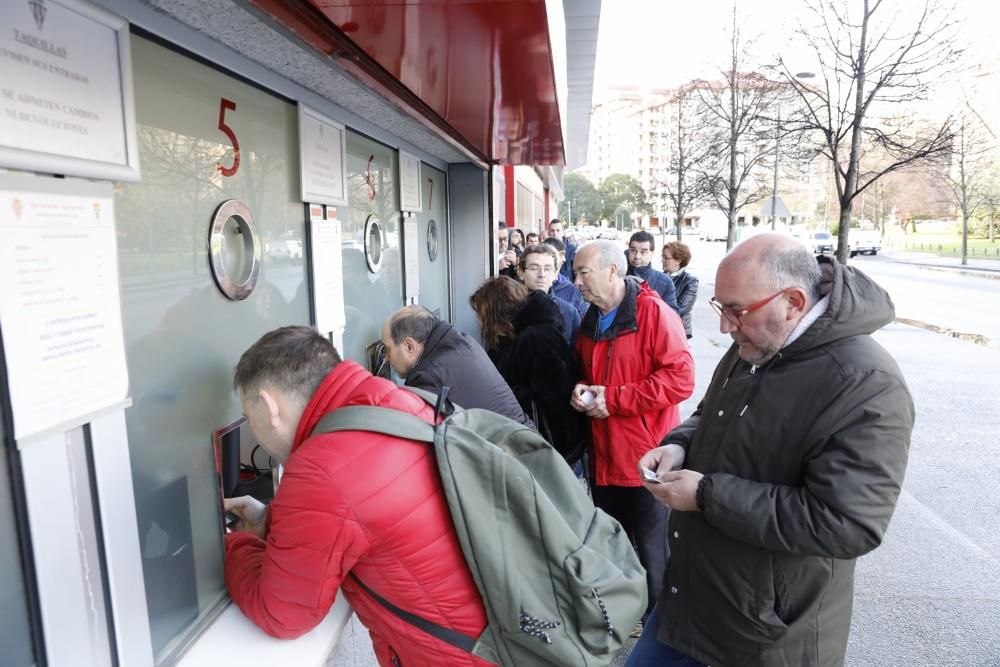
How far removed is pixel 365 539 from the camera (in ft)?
4.96

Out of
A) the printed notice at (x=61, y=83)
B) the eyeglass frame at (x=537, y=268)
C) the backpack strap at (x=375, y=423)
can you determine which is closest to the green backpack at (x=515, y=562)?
the backpack strap at (x=375, y=423)

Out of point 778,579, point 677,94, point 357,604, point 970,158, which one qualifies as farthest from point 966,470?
point 970,158

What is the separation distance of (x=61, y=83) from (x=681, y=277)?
6748mm

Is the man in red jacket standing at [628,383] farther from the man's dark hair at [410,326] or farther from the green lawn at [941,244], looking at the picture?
the green lawn at [941,244]

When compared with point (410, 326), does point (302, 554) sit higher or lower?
lower

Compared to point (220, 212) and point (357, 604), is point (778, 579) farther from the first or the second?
point (220, 212)

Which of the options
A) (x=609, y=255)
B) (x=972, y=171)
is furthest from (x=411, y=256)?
(x=972, y=171)

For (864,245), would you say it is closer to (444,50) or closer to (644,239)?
(644,239)

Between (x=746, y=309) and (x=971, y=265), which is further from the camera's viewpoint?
(x=971, y=265)

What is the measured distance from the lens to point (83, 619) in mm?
1539

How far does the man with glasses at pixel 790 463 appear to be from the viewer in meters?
1.72

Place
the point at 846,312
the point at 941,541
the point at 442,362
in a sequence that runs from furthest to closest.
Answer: the point at 941,541 < the point at 442,362 < the point at 846,312

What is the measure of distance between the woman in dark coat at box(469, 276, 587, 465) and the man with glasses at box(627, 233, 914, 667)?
1.46 meters

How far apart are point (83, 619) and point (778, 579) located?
5.92 ft
